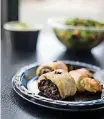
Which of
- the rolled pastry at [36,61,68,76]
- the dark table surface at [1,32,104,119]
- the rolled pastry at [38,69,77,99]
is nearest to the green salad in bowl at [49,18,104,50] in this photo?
the dark table surface at [1,32,104,119]

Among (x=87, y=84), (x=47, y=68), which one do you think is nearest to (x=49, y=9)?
(x=47, y=68)

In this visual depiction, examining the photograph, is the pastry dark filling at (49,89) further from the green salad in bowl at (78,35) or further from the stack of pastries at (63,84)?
the green salad in bowl at (78,35)

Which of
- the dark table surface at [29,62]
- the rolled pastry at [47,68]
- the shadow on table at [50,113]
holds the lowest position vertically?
the dark table surface at [29,62]

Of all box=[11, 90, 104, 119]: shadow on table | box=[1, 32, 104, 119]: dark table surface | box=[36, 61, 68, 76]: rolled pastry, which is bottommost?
box=[1, 32, 104, 119]: dark table surface

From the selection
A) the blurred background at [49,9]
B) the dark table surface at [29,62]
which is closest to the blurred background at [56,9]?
the blurred background at [49,9]

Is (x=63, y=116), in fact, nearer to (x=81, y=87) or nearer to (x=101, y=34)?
(x=81, y=87)

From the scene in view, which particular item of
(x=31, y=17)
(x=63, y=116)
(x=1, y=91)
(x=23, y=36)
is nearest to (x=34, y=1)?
(x=31, y=17)

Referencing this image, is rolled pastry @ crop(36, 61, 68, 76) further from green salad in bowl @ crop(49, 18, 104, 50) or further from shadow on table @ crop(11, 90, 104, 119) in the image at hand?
green salad in bowl @ crop(49, 18, 104, 50)
